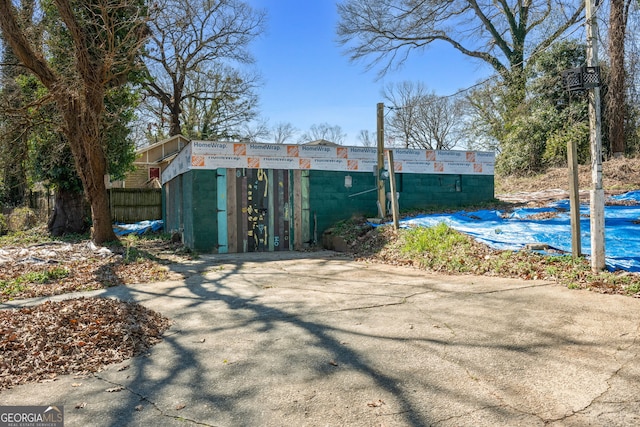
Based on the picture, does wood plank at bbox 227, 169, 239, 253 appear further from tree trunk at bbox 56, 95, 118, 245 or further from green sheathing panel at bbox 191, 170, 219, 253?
tree trunk at bbox 56, 95, 118, 245

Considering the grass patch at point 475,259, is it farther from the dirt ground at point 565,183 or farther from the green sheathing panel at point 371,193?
the dirt ground at point 565,183

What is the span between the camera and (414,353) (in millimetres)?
3488

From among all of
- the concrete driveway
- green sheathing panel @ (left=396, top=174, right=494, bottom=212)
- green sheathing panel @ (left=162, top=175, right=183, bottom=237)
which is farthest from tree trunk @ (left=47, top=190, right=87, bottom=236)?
the concrete driveway

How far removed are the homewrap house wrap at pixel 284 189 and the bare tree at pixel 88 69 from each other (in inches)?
85.3

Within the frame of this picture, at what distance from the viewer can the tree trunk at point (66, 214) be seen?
Result: 1509 cm

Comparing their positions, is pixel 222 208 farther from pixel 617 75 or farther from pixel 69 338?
pixel 617 75

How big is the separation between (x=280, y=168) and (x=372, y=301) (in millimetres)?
6868

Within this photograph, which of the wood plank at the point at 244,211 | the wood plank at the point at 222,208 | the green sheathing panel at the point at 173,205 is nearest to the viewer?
the wood plank at the point at 222,208

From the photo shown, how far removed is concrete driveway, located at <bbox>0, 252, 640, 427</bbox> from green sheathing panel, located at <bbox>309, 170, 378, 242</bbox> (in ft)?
21.0

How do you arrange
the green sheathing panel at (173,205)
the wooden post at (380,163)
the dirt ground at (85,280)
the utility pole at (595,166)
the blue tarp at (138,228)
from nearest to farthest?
the dirt ground at (85,280) < the utility pole at (595,166) < the wooden post at (380,163) < the green sheathing panel at (173,205) < the blue tarp at (138,228)

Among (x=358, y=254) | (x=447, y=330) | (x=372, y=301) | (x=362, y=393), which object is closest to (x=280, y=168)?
(x=358, y=254)

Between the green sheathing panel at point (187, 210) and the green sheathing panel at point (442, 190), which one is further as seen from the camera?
the green sheathing panel at point (442, 190)

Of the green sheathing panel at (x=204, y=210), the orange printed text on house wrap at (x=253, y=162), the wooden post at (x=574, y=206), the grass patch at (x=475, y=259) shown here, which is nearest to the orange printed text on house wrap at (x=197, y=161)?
the green sheathing panel at (x=204, y=210)

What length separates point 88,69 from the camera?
9.55 meters
